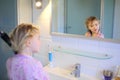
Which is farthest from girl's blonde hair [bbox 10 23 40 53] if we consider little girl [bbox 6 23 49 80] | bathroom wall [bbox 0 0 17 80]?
bathroom wall [bbox 0 0 17 80]

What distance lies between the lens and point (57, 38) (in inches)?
68.2

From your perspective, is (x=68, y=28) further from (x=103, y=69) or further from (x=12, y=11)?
(x=12, y=11)

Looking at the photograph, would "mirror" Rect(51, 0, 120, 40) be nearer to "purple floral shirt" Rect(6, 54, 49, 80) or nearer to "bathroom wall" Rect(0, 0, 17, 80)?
"bathroom wall" Rect(0, 0, 17, 80)

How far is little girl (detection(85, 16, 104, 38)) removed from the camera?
147 centimetres

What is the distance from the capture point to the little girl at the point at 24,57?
0.97 meters

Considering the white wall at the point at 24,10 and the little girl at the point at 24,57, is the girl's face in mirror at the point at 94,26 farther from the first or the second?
the white wall at the point at 24,10

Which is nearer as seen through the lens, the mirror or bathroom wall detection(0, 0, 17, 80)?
the mirror

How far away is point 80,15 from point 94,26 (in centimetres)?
16

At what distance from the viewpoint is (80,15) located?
61.7 inches

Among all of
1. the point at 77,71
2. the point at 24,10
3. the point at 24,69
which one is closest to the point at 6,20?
the point at 24,10

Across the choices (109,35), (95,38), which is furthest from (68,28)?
(109,35)

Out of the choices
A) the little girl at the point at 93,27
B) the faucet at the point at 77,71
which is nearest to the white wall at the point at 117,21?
the little girl at the point at 93,27

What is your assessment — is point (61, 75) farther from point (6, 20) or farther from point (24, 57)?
point (6, 20)

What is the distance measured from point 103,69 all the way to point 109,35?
28cm
